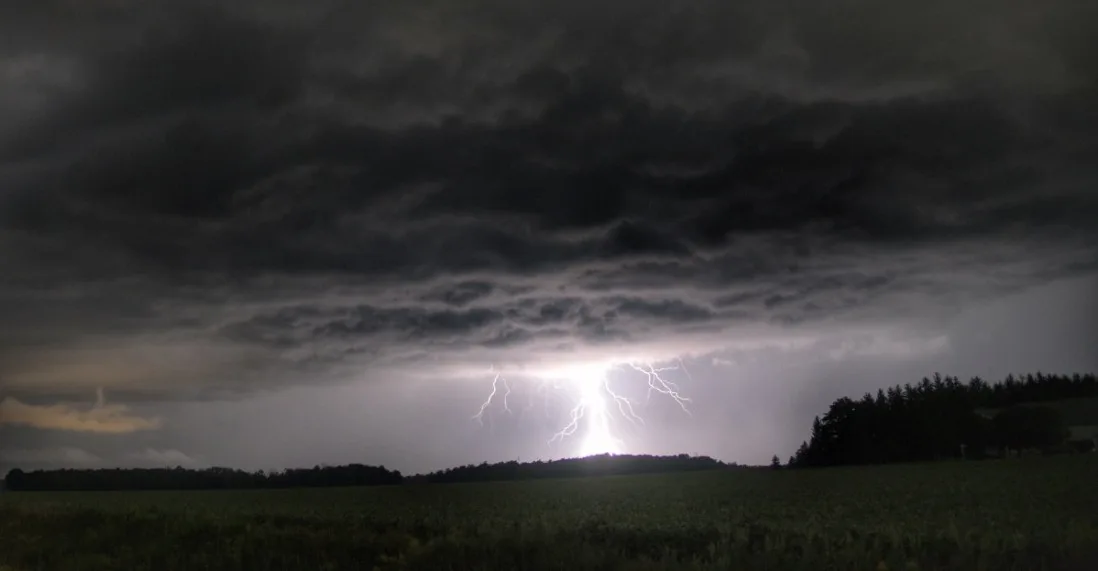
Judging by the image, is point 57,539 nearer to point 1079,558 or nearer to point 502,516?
point 502,516

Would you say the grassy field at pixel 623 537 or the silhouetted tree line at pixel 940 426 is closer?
the grassy field at pixel 623 537

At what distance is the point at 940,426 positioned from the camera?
7650cm

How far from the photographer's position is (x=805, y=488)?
119ft

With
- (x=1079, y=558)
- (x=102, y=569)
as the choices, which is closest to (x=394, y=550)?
(x=102, y=569)

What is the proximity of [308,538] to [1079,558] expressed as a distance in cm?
1335

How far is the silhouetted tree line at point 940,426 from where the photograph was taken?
71062 mm

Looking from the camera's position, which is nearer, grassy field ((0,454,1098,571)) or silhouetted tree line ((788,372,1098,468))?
grassy field ((0,454,1098,571))

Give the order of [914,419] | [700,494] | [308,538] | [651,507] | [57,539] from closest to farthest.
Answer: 1. [308,538]
2. [57,539]
3. [651,507]
4. [700,494]
5. [914,419]

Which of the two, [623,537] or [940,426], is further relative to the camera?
[940,426]

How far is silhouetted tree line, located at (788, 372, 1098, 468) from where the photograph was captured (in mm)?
71062

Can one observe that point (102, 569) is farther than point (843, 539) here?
Yes

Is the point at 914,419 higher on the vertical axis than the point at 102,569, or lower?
higher

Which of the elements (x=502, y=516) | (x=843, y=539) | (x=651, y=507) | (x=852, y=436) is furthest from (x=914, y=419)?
(x=843, y=539)

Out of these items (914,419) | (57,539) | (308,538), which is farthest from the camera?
(914,419)
